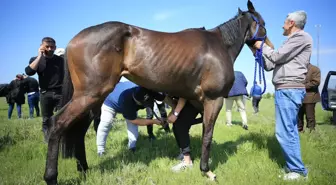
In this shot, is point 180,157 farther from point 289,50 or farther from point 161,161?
point 289,50

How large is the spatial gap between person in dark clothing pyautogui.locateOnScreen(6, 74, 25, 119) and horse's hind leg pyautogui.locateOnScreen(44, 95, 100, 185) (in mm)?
10360

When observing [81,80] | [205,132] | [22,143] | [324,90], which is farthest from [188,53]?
[324,90]

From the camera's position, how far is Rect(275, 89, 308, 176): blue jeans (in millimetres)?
3293

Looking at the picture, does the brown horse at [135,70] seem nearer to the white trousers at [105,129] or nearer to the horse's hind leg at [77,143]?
Answer: the horse's hind leg at [77,143]

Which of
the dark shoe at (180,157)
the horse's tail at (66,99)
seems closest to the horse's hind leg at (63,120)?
the horse's tail at (66,99)

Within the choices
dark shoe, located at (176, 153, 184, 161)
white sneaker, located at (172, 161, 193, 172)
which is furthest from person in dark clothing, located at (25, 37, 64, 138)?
white sneaker, located at (172, 161, 193, 172)

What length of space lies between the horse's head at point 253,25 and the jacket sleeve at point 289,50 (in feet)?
2.49

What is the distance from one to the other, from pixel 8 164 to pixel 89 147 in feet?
4.76

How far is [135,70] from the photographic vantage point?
10.3 feet

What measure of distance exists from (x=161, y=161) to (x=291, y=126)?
204 cm

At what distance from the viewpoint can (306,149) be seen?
4.57 m

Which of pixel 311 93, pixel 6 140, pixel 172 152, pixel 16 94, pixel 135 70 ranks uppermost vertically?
pixel 135 70

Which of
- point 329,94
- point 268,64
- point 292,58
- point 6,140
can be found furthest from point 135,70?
point 329,94

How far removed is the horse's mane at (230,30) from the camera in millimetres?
3837
